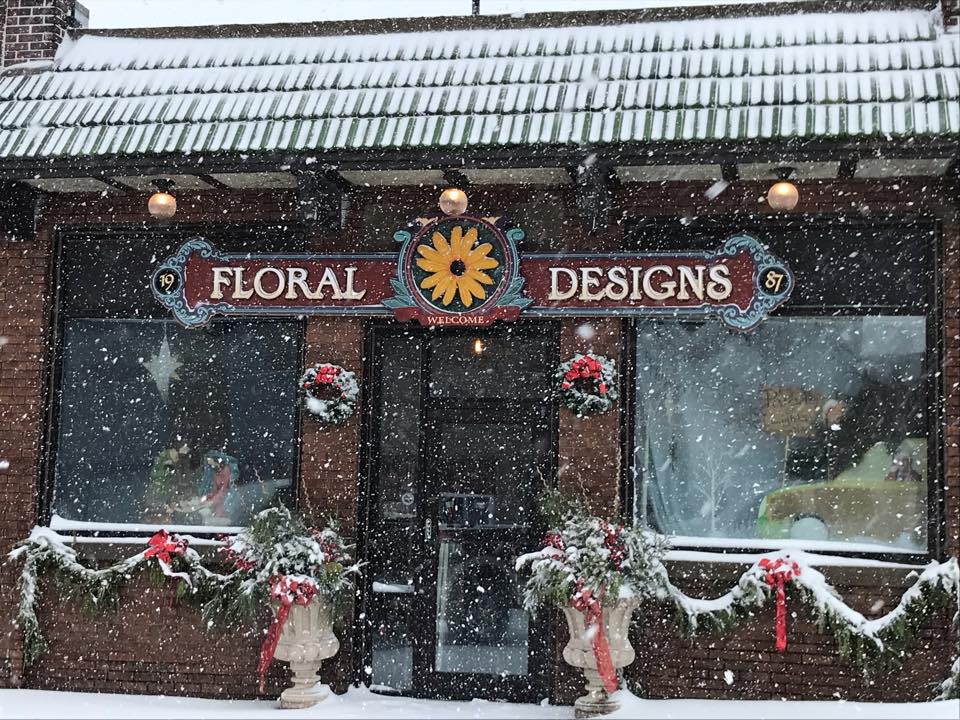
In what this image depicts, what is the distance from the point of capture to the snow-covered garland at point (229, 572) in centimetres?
760

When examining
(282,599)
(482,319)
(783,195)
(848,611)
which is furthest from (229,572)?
(783,195)

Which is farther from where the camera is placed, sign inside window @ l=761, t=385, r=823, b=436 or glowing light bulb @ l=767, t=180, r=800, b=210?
sign inside window @ l=761, t=385, r=823, b=436

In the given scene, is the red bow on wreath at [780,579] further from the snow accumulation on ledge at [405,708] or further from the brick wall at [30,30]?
the brick wall at [30,30]

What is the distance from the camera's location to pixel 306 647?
7.71m

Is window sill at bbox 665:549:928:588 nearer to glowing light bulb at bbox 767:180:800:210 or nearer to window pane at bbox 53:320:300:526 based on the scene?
glowing light bulb at bbox 767:180:800:210

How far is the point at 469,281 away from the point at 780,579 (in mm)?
2967

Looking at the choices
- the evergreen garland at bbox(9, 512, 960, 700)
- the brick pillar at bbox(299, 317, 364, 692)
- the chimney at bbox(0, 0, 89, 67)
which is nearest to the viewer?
the evergreen garland at bbox(9, 512, 960, 700)

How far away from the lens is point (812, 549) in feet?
25.4

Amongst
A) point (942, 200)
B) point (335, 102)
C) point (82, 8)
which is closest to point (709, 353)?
point (942, 200)

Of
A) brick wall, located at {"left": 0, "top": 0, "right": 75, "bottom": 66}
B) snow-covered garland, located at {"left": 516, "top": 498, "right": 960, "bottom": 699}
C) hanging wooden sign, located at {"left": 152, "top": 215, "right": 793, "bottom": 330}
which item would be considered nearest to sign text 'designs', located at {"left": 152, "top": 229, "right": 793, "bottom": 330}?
hanging wooden sign, located at {"left": 152, "top": 215, "right": 793, "bottom": 330}

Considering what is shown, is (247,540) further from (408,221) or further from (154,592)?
(408,221)

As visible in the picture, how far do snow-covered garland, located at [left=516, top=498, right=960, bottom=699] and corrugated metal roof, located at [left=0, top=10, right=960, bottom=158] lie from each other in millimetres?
2621

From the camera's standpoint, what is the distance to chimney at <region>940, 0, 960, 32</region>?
304 inches

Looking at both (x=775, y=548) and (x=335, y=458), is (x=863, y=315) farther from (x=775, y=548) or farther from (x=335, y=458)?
(x=335, y=458)
